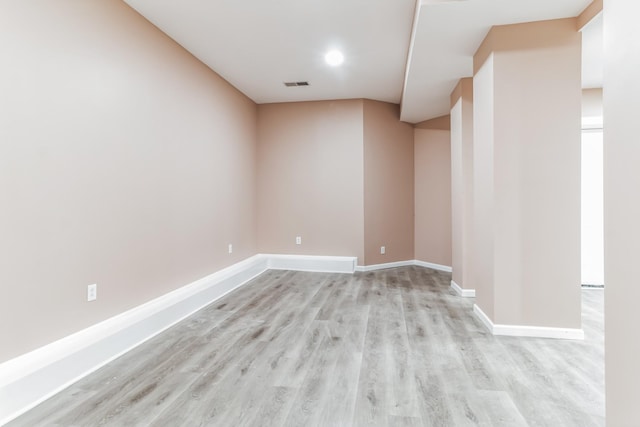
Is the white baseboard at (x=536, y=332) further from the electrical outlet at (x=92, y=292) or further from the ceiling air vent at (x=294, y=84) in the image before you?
the ceiling air vent at (x=294, y=84)

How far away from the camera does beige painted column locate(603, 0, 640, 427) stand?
3.70 ft

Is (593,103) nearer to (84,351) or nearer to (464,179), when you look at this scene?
(464,179)

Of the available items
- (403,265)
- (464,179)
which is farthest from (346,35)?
(403,265)

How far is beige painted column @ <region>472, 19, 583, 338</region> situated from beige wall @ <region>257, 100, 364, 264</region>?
8.72 feet

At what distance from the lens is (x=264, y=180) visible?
217 inches

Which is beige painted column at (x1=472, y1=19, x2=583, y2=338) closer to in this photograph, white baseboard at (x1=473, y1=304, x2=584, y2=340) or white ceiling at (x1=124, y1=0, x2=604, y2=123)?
white baseboard at (x1=473, y1=304, x2=584, y2=340)

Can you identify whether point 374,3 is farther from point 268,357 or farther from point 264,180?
point 264,180

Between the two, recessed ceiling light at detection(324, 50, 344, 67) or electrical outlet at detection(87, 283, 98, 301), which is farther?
recessed ceiling light at detection(324, 50, 344, 67)

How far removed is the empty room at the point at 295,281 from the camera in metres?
1.73

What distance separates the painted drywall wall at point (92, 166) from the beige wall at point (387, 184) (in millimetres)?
2545

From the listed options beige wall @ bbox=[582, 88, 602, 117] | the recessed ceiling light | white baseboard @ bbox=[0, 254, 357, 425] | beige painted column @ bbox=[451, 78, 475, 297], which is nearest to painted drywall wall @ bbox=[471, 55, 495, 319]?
beige painted column @ bbox=[451, 78, 475, 297]

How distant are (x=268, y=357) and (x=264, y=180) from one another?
11.7 ft

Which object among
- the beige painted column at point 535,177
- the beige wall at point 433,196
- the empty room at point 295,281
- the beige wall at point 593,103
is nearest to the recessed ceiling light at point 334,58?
the empty room at point 295,281

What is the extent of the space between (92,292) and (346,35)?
9.97 ft
